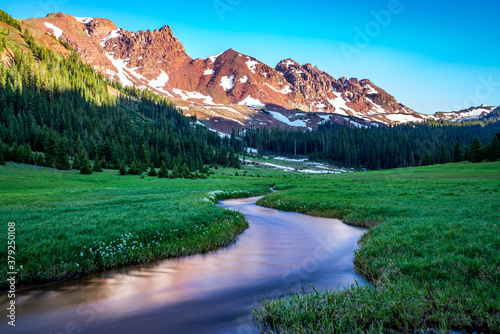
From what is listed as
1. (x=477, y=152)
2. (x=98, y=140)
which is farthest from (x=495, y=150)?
(x=98, y=140)

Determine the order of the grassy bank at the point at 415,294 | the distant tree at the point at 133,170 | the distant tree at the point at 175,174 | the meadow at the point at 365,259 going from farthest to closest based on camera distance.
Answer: the distant tree at the point at 133,170, the distant tree at the point at 175,174, the meadow at the point at 365,259, the grassy bank at the point at 415,294

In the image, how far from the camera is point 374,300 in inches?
272

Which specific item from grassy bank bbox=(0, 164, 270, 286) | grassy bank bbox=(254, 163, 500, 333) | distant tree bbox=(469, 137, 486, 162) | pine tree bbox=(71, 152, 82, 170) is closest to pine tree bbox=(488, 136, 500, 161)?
distant tree bbox=(469, 137, 486, 162)

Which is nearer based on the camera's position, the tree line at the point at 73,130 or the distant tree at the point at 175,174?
the distant tree at the point at 175,174

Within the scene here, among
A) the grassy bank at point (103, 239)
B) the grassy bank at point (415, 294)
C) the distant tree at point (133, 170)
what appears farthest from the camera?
the distant tree at point (133, 170)

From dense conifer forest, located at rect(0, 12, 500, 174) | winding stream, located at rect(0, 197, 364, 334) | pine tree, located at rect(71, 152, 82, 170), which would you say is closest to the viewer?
winding stream, located at rect(0, 197, 364, 334)

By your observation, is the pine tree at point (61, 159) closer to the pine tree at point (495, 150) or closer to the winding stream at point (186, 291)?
the winding stream at point (186, 291)

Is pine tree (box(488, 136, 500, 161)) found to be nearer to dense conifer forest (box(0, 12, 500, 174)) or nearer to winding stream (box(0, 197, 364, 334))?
dense conifer forest (box(0, 12, 500, 174))

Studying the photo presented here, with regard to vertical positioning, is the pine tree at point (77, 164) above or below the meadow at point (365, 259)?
above

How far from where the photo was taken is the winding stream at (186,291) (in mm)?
7008

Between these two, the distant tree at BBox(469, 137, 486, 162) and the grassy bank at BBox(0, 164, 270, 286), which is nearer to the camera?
the grassy bank at BBox(0, 164, 270, 286)

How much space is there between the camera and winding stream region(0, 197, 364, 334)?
7008mm

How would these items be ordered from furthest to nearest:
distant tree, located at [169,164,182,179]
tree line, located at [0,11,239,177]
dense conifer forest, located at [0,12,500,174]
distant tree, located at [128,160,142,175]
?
dense conifer forest, located at [0,12,500,174] → tree line, located at [0,11,239,177] → distant tree, located at [128,160,142,175] → distant tree, located at [169,164,182,179]

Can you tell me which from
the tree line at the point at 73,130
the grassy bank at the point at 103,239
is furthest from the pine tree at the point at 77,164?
the grassy bank at the point at 103,239
